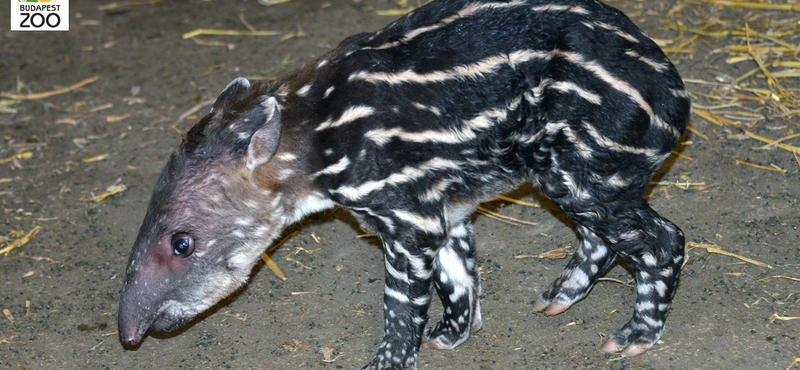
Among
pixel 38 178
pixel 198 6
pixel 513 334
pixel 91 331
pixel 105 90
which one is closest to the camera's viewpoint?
pixel 513 334

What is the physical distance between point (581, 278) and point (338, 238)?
6.54 feet

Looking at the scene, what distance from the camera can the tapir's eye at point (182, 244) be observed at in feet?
18.8

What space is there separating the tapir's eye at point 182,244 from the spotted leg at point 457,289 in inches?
61.4

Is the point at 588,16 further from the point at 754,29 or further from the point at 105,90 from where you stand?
the point at 105,90

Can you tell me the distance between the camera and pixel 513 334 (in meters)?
6.17

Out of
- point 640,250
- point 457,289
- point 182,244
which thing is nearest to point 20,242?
point 182,244

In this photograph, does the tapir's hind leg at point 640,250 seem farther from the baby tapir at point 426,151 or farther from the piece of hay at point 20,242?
the piece of hay at point 20,242

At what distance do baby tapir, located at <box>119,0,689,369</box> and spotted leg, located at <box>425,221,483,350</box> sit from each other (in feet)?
0.74

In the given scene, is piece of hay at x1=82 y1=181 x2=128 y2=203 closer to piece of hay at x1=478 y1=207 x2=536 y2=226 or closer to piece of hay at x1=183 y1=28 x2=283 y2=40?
piece of hay at x1=183 y1=28 x2=283 y2=40

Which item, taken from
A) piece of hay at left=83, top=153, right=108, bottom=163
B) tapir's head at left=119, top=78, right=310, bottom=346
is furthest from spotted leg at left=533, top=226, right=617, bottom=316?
piece of hay at left=83, top=153, right=108, bottom=163

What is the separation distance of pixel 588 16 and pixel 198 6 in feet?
21.5

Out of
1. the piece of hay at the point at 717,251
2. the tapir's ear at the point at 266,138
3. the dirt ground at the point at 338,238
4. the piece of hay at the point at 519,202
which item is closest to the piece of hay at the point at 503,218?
the dirt ground at the point at 338,238

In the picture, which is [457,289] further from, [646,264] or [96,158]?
[96,158]

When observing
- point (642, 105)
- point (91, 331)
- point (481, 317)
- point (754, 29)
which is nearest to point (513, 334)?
point (481, 317)
